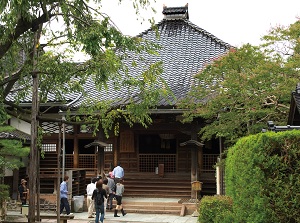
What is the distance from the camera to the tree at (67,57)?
788cm

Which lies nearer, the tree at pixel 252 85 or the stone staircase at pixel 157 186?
the tree at pixel 252 85

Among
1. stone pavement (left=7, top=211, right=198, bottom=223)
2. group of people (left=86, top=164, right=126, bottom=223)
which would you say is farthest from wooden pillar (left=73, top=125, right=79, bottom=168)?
stone pavement (left=7, top=211, right=198, bottom=223)

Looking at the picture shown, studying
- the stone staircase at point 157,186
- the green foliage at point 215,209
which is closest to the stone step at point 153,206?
the stone staircase at point 157,186

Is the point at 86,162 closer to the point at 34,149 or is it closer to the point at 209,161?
the point at 209,161

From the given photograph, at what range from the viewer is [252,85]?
512 inches

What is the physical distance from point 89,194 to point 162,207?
306cm

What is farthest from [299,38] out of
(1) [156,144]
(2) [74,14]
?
(1) [156,144]

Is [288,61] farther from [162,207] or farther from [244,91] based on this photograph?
[162,207]

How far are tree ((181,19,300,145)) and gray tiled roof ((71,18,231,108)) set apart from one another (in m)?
6.22

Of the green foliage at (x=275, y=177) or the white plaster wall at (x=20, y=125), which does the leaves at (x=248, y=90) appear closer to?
the green foliage at (x=275, y=177)

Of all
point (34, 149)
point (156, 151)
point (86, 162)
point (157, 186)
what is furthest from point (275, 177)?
point (156, 151)

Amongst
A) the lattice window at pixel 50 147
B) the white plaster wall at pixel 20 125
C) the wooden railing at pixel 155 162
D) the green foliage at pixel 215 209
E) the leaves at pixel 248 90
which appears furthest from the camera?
the lattice window at pixel 50 147

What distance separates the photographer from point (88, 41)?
787 centimetres

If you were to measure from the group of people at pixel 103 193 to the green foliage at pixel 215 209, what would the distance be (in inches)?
140
